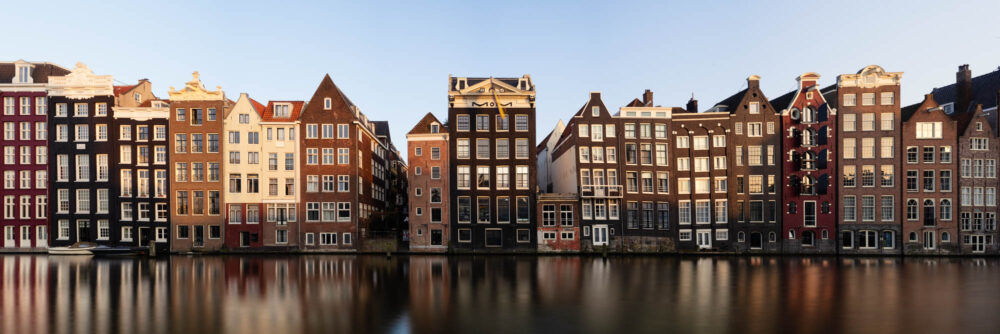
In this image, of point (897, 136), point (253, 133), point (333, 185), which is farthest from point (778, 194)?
point (253, 133)

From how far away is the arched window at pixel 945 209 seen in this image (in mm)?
69500

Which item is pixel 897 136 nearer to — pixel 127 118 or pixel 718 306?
pixel 718 306

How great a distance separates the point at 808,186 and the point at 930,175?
584 inches

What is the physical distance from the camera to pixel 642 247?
6894 cm

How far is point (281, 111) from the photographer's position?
7081 centimetres

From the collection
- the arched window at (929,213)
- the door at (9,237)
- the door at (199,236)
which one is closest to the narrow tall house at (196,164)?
the door at (199,236)

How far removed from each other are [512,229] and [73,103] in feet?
179

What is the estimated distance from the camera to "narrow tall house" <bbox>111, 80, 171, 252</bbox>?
70.5m

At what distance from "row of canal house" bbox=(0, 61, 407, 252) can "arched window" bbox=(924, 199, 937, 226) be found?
63477 millimetres

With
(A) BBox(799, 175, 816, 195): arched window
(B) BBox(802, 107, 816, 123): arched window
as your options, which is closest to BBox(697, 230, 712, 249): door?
(A) BBox(799, 175, 816, 195): arched window

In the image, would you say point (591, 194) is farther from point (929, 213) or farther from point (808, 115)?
point (929, 213)

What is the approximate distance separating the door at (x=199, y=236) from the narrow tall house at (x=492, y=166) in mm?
29413

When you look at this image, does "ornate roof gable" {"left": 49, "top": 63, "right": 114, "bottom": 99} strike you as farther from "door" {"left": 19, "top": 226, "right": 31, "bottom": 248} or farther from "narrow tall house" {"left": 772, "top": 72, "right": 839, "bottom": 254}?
"narrow tall house" {"left": 772, "top": 72, "right": 839, "bottom": 254}

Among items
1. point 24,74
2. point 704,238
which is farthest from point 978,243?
point 24,74
